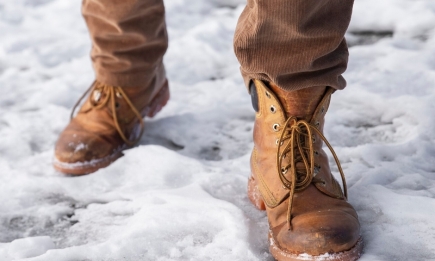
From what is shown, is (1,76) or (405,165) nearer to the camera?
(405,165)

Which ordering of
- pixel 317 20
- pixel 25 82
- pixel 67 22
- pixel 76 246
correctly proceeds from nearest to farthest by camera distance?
1. pixel 317 20
2. pixel 76 246
3. pixel 25 82
4. pixel 67 22

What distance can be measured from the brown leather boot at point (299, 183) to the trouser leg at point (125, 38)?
46cm

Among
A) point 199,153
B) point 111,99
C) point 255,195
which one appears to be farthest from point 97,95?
point 255,195

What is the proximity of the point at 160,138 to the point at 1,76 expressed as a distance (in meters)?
0.79

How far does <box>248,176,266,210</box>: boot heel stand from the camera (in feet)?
4.32

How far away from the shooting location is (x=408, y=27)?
2270 mm

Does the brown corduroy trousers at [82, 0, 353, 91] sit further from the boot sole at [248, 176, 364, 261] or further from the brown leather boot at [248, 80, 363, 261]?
the boot sole at [248, 176, 364, 261]

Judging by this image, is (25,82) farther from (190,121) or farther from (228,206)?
(228,206)

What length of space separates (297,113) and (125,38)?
1.96 ft

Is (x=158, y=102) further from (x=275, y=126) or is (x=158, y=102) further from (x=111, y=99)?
(x=275, y=126)

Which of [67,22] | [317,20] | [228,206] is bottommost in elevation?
[67,22]

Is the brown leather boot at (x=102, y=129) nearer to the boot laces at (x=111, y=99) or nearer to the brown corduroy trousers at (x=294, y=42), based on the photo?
the boot laces at (x=111, y=99)

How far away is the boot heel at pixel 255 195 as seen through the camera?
4.32 feet

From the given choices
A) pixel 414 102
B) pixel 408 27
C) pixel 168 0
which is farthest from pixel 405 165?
pixel 168 0
